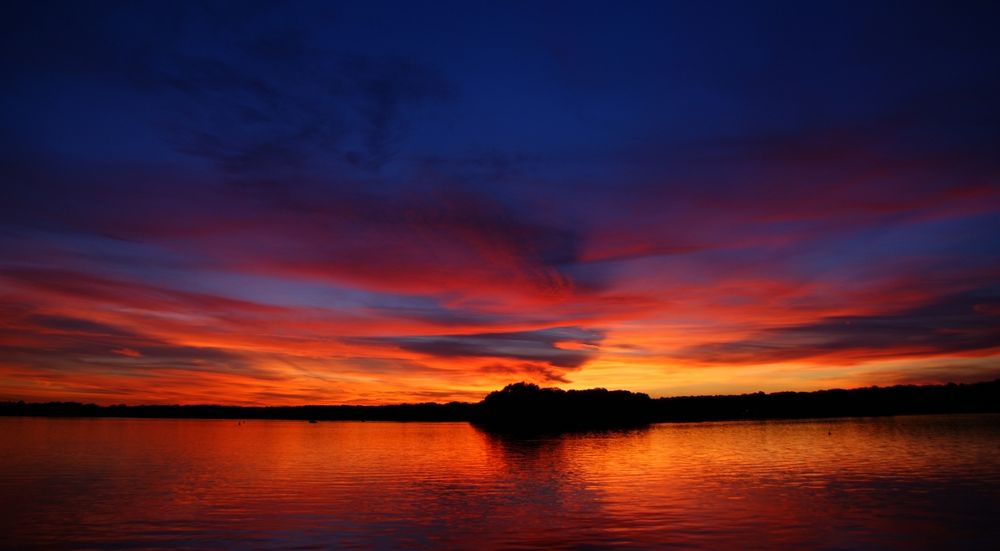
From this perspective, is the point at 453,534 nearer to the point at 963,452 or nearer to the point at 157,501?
the point at 157,501

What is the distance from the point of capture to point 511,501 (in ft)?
155

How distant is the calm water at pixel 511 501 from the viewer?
34.5 metres

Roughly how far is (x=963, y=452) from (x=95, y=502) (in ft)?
302

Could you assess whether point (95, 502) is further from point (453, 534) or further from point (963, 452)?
point (963, 452)

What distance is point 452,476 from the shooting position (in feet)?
216

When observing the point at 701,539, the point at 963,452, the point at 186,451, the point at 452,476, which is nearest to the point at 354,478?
the point at 452,476

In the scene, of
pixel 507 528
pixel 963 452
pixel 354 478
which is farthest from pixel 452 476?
pixel 963 452

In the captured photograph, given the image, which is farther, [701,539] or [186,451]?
[186,451]

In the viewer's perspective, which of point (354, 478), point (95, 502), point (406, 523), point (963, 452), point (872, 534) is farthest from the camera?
point (963, 452)

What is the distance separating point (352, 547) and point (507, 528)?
339 inches

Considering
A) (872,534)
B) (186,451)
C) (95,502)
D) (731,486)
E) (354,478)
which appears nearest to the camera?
(872,534)

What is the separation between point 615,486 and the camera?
181 feet

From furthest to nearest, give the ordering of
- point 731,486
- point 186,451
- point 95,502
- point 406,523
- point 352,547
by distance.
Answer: point 186,451
point 731,486
point 95,502
point 406,523
point 352,547

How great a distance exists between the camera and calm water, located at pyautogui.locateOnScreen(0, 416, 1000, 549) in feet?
113
